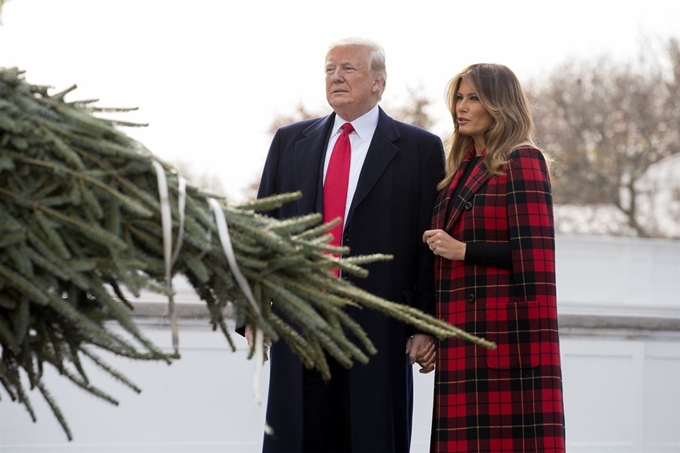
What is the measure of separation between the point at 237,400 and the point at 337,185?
2076mm

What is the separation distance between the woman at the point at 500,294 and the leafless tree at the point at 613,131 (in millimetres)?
20100

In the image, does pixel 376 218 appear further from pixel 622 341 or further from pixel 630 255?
pixel 630 255

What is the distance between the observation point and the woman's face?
3381mm

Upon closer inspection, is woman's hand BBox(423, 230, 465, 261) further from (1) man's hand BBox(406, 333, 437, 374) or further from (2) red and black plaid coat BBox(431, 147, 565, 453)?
(1) man's hand BBox(406, 333, 437, 374)

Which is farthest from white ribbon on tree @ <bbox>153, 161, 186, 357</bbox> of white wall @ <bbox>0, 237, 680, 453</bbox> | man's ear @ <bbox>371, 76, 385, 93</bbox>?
white wall @ <bbox>0, 237, 680, 453</bbox>

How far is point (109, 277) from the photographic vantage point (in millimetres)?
1773

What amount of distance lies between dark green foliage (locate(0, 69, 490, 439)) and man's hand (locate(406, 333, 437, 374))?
4.86ft

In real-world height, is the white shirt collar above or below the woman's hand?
above

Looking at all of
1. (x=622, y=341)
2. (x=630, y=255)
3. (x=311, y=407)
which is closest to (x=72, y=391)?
(x=311, y=407)

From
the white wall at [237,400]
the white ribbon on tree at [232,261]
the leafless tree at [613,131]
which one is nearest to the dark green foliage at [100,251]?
the white ribbon on tree at [232,261]

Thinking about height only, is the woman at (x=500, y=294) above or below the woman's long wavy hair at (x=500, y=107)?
below

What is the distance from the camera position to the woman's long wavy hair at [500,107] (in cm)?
334

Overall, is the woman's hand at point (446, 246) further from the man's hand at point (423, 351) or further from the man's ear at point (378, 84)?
the man's ear at point (378, 84)

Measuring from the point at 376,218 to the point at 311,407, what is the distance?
2.10 ft
